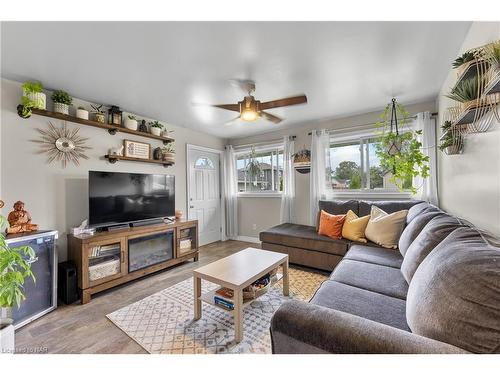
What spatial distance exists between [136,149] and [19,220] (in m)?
1.55

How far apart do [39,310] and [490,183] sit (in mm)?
3671

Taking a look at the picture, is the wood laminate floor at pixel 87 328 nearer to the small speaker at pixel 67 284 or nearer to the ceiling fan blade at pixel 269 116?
the small speaker at pixel 67 284

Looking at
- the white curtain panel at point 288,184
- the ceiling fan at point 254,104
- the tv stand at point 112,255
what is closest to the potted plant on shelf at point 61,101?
the tv stand at point 112,255

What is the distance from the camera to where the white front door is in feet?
13.7

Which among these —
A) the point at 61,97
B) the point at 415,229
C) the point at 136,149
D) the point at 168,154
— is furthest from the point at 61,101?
the point at 415,229

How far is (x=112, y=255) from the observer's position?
2549 mm

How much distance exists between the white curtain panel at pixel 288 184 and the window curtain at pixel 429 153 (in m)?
1.85

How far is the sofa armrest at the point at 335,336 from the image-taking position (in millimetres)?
771

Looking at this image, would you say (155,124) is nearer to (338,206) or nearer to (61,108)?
(61,108)

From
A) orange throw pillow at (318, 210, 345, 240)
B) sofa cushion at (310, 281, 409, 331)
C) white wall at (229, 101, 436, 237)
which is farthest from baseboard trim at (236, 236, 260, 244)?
sofa cushion at (310, 281, 409, 331)

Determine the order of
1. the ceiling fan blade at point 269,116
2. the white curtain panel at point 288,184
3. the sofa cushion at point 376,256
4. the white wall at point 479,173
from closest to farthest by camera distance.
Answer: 1. the white wall at point 479,173
2. the sofa cushion at point 376,256
3. the ceiling fan blade at point 269,116
4. the white curtain panel at point 288,184

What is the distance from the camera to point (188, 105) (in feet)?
9.68
